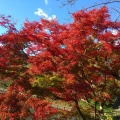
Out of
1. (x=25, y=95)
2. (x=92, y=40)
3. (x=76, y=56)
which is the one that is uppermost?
(x=92, y=40)

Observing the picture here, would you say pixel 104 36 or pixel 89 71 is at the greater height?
pixel 104 36

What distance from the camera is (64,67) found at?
28.9ft

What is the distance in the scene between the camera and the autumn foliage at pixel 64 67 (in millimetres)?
8508

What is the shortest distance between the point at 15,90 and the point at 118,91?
489cm

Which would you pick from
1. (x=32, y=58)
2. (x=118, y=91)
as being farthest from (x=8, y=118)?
(x=118, y=91)

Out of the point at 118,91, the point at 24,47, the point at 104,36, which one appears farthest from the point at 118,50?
the point at 24,47

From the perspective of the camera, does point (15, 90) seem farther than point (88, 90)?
No

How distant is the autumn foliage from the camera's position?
27.9 feet

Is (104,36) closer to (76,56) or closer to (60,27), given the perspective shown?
(76,56)

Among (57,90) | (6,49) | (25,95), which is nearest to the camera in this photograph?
(25,95)

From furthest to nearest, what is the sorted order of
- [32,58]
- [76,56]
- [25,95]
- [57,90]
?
[32,58] < [57,90] < [76,56] < [25,95]

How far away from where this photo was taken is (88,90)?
361 inches

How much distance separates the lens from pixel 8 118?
28.1ft

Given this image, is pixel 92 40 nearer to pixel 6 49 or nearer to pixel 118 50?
pixel 118 50
